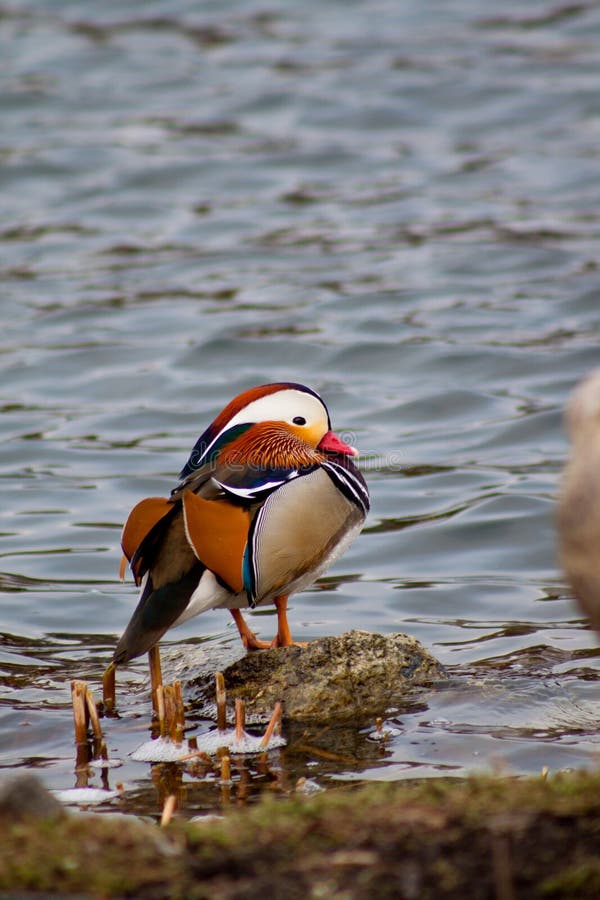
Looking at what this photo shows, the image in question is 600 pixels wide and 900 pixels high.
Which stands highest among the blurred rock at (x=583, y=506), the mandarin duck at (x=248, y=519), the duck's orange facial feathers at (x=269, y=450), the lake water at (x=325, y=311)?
the blurred rock at (x=583, y=506)

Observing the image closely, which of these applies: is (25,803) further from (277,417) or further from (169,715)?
(277,417)

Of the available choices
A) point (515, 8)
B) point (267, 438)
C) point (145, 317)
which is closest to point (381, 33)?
point (515, 8)

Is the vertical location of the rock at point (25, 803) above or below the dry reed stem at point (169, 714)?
above

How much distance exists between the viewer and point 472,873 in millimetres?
2965

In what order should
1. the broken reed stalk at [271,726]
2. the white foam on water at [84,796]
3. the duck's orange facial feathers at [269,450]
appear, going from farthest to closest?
the duck's orange facial feathers at [269,450] < the broken reed stalk at [271,726] < the white foam on water at [84,796]

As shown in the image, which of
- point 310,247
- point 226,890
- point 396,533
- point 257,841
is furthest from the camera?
point 310,247

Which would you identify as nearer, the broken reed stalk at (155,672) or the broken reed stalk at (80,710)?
the broken reed stalk at (80,710)

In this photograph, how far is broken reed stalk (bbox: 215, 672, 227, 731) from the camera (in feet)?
16.8

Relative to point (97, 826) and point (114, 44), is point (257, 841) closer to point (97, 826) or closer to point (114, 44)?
point (97, 826)

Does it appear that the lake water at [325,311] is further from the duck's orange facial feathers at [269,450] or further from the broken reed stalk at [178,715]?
the duck's orange facial feathers at [269,450]

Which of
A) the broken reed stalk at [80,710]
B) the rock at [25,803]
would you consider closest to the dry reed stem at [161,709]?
the broken reed stalk at [80,710]

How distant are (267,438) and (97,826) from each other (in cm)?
250

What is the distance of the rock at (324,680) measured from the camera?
536 cm

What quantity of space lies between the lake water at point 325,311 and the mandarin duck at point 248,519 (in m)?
0.56
